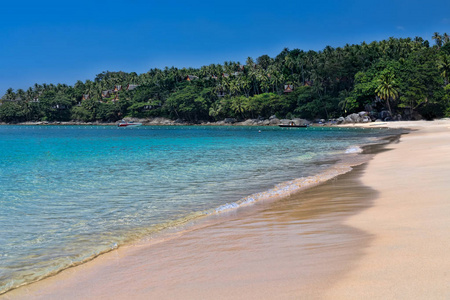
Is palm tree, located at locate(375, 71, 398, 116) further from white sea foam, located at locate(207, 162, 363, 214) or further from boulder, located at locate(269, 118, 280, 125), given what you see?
white sea foam, located at locate(207, 162, 363, 214)

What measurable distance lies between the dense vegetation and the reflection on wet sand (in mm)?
77871

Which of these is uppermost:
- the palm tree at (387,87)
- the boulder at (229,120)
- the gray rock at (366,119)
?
the palm tree at (387,87)

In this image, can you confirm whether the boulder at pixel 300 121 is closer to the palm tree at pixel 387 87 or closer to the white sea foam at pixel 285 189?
the palm tree at pixel 387 87

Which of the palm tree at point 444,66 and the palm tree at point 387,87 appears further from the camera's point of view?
the palm tree at point 444,66

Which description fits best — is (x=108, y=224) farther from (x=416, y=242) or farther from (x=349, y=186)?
(x=349, y=186)

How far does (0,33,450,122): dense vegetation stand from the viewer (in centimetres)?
7925

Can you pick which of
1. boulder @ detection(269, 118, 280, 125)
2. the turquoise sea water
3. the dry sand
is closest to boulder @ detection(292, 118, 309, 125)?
boulder @ detection(269, 118, 280, 125)

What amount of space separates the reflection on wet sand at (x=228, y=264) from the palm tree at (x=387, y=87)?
78041 mm

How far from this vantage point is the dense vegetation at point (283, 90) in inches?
3120

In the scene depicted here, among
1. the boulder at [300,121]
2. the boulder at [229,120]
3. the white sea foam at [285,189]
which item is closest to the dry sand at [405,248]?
the white sea foam at [285,189]

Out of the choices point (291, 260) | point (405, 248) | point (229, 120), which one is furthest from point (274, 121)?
point (291, 260)

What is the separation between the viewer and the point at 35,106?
154m

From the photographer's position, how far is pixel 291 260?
500cm

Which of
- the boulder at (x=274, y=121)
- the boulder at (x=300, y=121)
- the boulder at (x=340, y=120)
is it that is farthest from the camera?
the boulder at (x=274, y=121)
